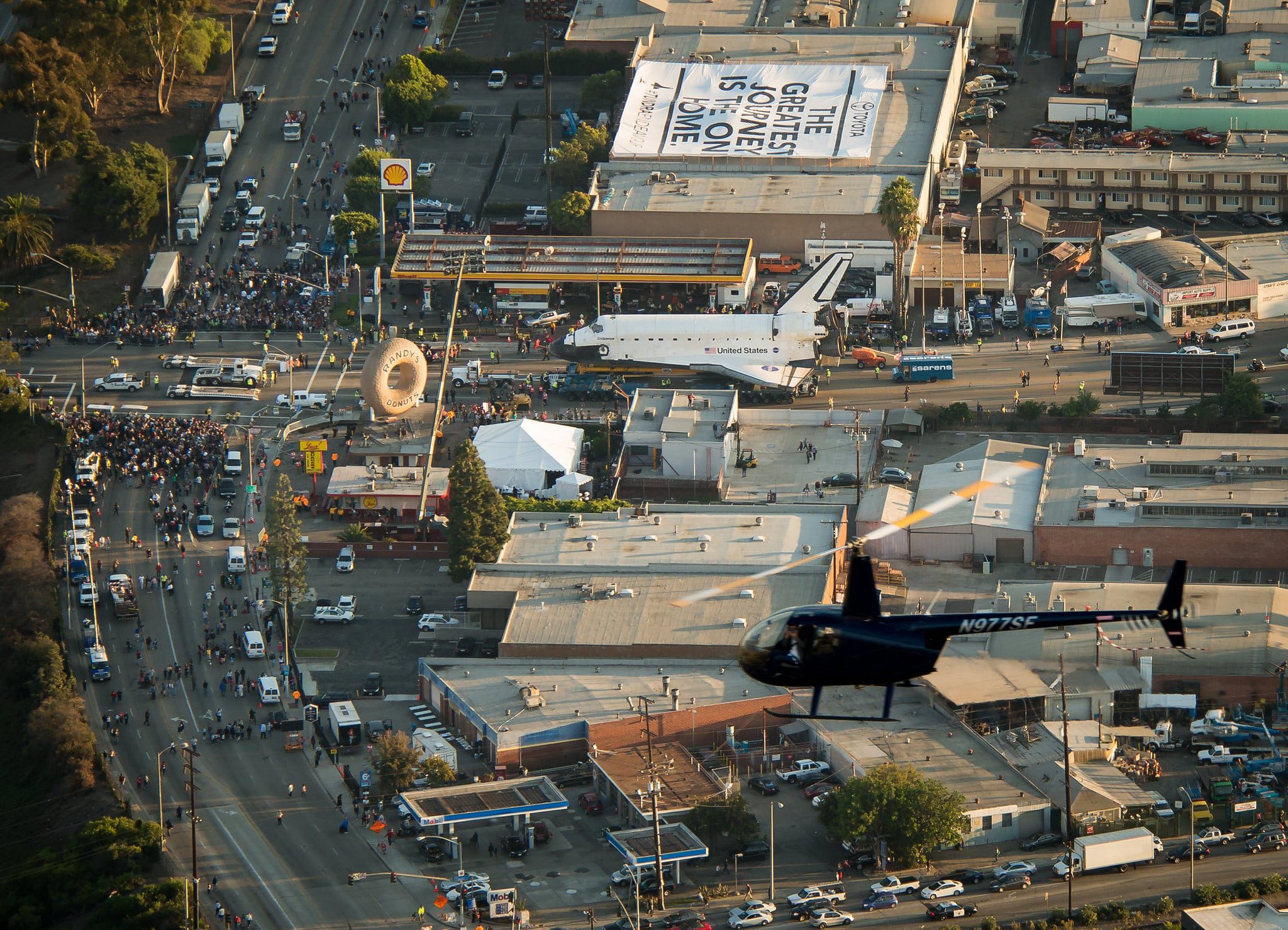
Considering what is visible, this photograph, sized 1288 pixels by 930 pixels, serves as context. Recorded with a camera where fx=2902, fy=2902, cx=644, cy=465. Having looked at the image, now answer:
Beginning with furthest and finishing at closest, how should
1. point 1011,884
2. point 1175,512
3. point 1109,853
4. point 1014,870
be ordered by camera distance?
1. point 1175,512
2. point 1109,853
3. point 1014,870
4. point 1011,884

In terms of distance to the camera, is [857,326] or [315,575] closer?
[315,575]

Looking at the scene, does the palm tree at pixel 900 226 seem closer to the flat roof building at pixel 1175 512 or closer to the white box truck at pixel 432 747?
the flat roof building at pixel 1175 512

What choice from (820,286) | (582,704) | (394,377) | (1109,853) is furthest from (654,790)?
(820,286)

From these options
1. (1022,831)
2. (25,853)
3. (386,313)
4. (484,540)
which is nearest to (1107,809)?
(1022,831)

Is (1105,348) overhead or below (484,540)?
overhead

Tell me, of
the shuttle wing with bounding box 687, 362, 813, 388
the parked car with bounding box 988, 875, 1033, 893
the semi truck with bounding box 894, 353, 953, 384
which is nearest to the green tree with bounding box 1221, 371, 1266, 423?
the semi truck with bounding box 894, 353, 953, 384

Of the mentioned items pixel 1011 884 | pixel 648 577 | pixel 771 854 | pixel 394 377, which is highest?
pixel 394 377

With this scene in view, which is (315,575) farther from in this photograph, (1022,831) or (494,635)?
(1022,831)

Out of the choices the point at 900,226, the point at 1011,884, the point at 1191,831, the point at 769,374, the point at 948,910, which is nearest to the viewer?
the point at 948,910

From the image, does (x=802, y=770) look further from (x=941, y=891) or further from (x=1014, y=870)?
(x=1014, y=870)
